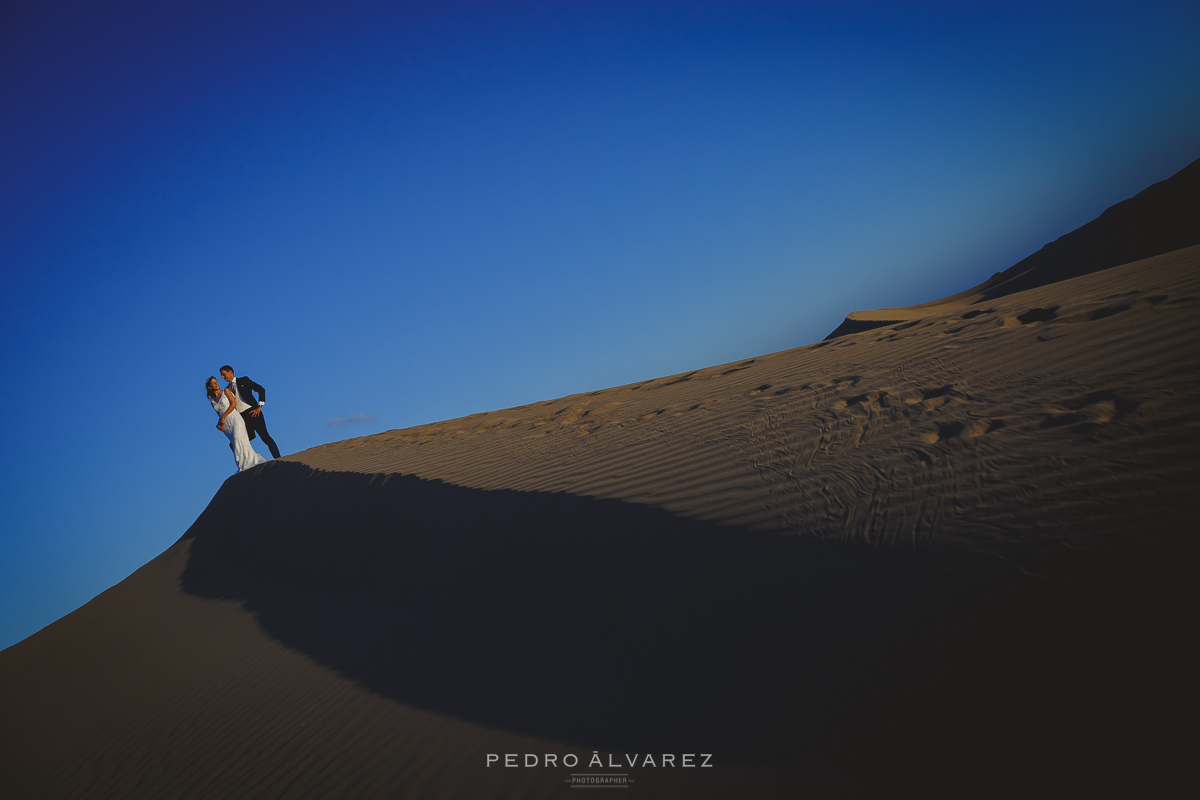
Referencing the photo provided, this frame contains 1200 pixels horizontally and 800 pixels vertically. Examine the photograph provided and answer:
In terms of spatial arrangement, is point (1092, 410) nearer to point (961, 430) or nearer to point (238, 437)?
point (961, 430)

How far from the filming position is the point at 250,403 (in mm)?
10227

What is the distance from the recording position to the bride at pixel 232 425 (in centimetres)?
967

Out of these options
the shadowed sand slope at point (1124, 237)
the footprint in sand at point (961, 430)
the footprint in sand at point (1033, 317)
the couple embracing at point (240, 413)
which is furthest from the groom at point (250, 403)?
the shadowed sand slope at point (1124, 237)

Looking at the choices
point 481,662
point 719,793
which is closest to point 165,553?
point 481,662

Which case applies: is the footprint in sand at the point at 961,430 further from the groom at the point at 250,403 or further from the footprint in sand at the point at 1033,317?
the groom at the point at 250,403

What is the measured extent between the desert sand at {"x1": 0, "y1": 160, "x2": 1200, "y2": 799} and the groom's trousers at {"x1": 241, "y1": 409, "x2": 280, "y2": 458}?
16.1ft

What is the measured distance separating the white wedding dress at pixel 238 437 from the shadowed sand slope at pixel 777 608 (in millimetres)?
4530

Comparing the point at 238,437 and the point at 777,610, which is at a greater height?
the point at 238,437

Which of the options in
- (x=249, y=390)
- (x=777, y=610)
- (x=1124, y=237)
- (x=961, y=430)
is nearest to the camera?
(x=777, y=610)

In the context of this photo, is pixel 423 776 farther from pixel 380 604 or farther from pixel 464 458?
pixel 464 458

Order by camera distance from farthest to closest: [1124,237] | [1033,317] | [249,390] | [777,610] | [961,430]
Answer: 1. [1124,237]
2. [249,390]
3. [1033,317]
4. [961,430]
5. [777,610]

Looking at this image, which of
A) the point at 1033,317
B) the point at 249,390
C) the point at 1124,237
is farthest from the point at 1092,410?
the point at 1124,237

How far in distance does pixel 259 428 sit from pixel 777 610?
10742mm

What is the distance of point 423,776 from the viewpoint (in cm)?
296
